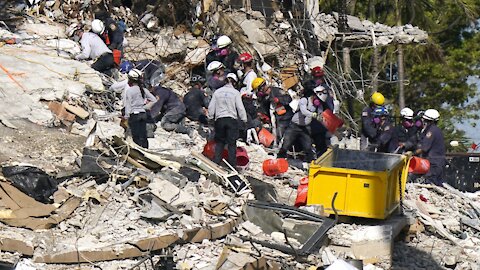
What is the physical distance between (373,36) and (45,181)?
1172 cm

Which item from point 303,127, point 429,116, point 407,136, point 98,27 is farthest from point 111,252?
point 98,27

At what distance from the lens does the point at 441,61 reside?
29.2 m

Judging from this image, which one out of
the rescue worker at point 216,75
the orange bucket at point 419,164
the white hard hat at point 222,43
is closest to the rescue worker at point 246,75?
the white hard hat at point 222,43

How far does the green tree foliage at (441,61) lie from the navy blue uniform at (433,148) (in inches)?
591

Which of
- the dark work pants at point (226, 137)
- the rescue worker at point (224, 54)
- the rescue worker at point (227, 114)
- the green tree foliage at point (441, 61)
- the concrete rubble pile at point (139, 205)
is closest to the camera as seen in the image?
the concrete rubble pile at point (139, 205)

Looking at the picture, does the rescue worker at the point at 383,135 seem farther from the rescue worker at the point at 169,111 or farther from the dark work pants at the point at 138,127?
the dark work pants at the point at 138,127

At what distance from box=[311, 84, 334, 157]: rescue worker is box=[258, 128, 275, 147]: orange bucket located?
1.13 metres

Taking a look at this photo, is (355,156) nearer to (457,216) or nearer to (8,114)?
(457,216)

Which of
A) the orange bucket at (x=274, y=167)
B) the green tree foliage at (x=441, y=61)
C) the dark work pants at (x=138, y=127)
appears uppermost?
the dark work pants at (x=138, y=127)

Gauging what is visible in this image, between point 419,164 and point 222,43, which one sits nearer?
point 419,164

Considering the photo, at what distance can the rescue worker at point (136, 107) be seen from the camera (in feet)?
42.3

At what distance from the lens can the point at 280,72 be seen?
1952cm

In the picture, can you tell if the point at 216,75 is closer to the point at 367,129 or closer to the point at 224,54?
the point at 224,54

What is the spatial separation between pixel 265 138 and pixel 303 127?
1.34 m
